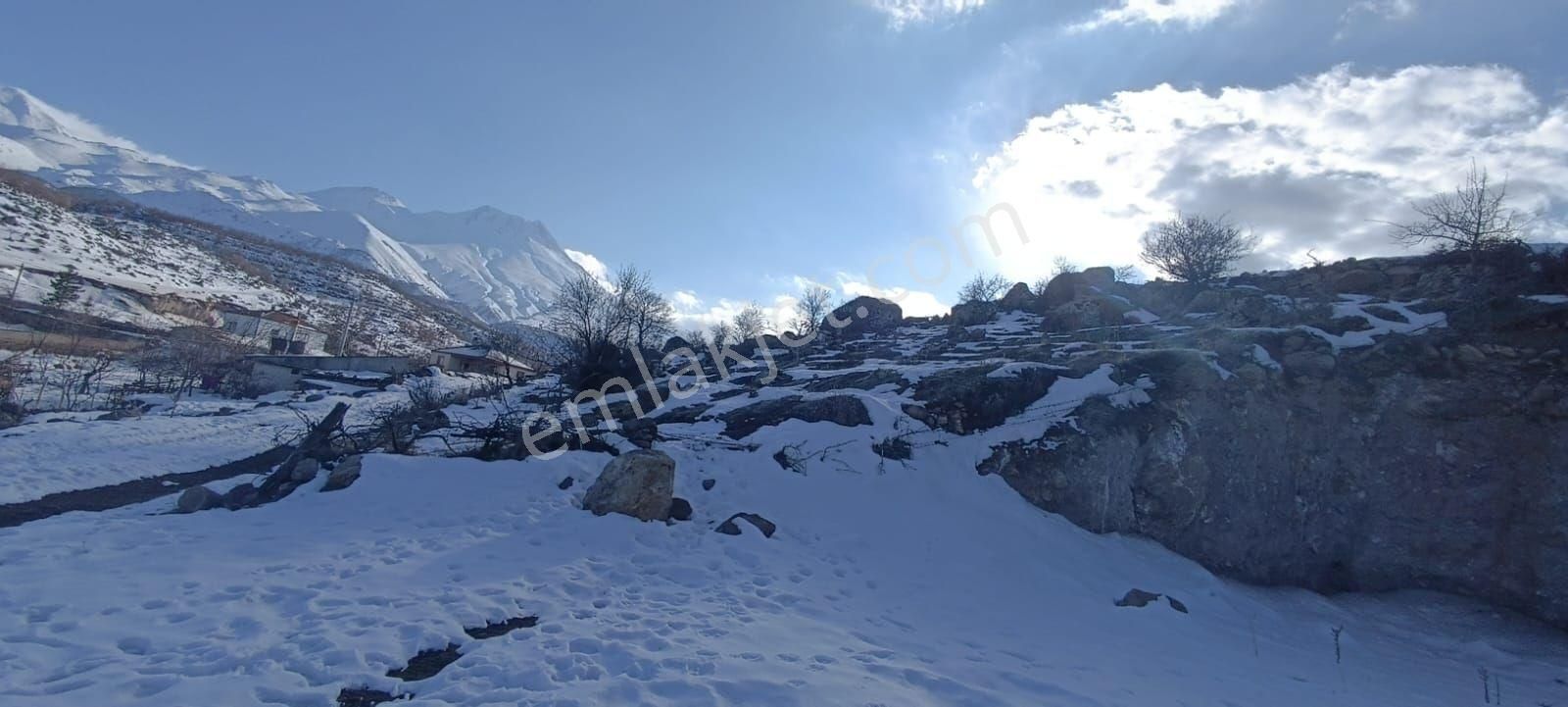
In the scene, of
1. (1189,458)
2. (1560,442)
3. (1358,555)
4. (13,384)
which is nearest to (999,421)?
(1189,458)

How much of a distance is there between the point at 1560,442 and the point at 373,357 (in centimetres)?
4154

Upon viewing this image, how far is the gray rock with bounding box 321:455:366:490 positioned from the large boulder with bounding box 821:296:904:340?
22275mm

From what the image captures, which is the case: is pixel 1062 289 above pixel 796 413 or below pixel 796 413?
above

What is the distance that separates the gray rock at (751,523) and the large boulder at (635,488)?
80 cm

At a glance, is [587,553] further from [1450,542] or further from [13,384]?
[13,384]

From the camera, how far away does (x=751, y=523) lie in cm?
826

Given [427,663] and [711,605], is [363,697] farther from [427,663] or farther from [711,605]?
[711,605]

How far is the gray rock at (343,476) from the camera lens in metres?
7.94

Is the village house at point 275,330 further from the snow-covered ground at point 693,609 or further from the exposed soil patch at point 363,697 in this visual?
the exposed soil patch at point 363,697

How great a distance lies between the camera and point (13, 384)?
54.4ft

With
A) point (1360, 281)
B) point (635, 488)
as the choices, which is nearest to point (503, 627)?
point (635, 488)

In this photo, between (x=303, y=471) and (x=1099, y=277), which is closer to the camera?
(x=303, y=471)

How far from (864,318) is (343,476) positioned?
2751cm

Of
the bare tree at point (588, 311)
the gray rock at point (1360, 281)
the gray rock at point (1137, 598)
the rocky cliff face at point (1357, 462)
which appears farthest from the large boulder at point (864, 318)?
the gray rock at point (1137, 598)
